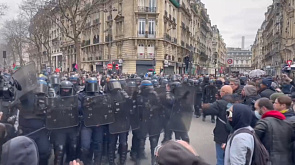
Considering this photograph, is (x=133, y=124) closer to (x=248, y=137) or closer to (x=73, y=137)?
(x=73, y=137)

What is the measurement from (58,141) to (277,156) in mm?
3507

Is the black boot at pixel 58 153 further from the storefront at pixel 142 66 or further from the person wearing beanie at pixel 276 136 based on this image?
the storefront at pixel 142 66

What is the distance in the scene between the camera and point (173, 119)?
598cm

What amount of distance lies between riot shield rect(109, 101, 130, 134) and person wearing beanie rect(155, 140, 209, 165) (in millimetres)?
3735

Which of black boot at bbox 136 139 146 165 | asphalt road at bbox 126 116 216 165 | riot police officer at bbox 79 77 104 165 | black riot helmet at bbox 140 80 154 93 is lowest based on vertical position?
asphalt road at bbox 126 116 216 165

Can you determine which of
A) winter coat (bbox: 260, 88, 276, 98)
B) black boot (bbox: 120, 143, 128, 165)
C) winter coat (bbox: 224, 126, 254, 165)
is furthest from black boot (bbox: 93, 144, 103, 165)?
winter coat (bbox: 260, 88, 276, 98)

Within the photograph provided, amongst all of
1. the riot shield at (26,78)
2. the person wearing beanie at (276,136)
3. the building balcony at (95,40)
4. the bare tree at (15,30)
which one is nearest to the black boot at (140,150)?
the riot shield at (26,78)

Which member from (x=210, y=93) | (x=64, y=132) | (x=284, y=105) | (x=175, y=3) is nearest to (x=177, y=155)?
(x=284, y=105)

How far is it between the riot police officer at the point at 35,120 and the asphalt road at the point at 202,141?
1323mm

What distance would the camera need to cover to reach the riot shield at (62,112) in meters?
4.77

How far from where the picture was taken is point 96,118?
512cm

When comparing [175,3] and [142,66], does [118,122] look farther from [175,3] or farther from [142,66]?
[175,3]

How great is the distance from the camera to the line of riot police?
4.74 m

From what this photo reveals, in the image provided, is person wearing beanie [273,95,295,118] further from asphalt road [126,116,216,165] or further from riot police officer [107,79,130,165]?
riot police officer [107,79,130,165]
